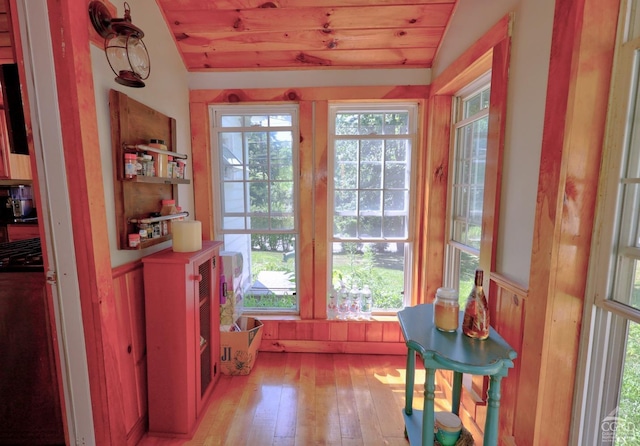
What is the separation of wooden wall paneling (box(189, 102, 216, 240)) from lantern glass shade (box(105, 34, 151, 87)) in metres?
0.77

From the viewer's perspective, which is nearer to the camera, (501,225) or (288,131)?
(501,225)

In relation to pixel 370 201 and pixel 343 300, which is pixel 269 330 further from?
pixel 370 201

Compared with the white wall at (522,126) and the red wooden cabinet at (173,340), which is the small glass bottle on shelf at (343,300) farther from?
the white wall at (522,126)

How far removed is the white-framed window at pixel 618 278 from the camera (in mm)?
884

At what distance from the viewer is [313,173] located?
2227 mm

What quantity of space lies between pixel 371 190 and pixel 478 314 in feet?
4.31

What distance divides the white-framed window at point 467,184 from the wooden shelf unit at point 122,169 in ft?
6.21

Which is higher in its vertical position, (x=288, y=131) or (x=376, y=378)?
(x=288, y=131)

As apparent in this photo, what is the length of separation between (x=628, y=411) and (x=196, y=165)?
2.64 metres

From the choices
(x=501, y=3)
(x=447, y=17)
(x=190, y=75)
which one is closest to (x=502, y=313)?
(x=501, y=3)

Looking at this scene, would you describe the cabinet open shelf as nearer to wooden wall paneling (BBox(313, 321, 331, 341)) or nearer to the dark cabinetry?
the dark cabinetry

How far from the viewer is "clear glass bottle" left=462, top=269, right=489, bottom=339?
3.91 feet

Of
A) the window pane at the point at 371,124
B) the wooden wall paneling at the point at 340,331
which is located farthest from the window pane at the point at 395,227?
the wooden wall paneling at the point at 340,331

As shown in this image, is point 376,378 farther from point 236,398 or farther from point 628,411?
point 628,411
